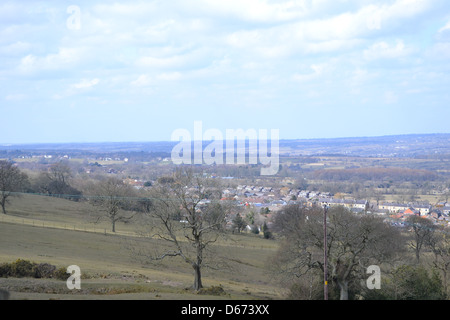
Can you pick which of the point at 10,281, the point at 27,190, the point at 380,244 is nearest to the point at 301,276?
the point at 380,244

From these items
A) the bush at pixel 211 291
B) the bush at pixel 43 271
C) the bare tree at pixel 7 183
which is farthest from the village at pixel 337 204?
the bush at pixel 43 271

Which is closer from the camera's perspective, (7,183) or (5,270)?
(5,270)

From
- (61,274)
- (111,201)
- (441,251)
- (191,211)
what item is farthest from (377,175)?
(61,274)

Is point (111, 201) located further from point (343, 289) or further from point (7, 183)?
point (343, 289)

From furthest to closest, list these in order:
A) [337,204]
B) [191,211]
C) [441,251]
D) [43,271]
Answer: [337,204], [441,251], [191,211], [43,271]

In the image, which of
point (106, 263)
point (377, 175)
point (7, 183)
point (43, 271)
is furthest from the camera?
point (377, 175)

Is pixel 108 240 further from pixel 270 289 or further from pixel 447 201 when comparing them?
pixel 447 201
